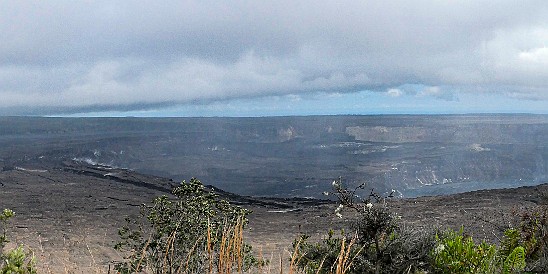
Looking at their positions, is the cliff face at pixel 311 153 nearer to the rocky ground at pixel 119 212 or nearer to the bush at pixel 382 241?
the rocky ground at pixel 119 212

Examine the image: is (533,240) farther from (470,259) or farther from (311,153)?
(311,153)

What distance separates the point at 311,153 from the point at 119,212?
53.3m

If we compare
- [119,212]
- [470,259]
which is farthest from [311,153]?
[470,259]

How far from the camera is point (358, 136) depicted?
9438 cm

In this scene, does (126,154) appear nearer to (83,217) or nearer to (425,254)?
(83,217)

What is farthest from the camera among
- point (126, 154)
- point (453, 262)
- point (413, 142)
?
point (413, 142)

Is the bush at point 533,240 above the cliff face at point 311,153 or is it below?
Answer: above

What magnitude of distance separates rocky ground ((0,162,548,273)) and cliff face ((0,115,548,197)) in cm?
1458

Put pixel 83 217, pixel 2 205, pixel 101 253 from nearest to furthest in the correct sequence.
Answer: pixel 101 253, pixel 83 217, pixel 2 205

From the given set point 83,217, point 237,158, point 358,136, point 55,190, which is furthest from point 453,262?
point 358,136

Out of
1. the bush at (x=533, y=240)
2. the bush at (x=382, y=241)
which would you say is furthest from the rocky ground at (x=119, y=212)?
the bush at (x=382, y=241)

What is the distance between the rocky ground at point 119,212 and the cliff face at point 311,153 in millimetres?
14584

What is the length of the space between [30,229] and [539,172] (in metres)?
62.5

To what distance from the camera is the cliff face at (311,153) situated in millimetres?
54688
